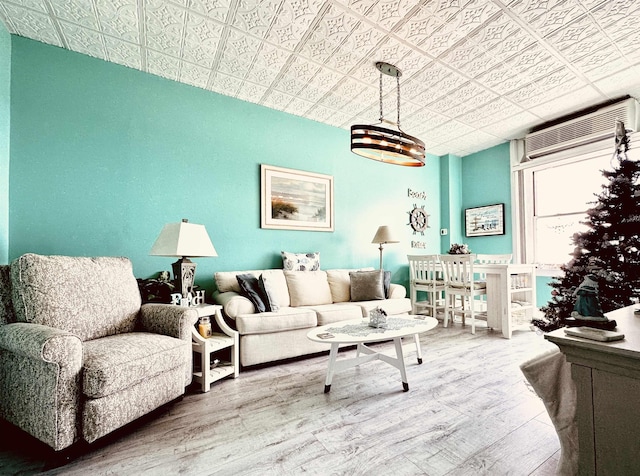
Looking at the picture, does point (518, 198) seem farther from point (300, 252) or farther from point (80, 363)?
point (80, 363)

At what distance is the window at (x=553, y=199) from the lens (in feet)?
13.9

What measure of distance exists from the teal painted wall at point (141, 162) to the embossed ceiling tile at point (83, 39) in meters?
0.09

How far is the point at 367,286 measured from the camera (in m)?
3.79

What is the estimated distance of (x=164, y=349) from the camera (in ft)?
6.23

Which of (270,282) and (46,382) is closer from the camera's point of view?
(46,382)

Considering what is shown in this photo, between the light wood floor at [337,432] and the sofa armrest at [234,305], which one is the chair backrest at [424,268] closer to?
the light wood floor at [337,432]

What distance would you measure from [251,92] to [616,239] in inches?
140

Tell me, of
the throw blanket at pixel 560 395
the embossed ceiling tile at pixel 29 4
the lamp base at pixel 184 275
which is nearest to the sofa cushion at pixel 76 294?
the lamp base at pixel 184 275

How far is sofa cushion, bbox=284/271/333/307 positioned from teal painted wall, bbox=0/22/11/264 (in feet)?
8.06

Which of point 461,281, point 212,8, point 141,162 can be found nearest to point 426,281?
point 461,281

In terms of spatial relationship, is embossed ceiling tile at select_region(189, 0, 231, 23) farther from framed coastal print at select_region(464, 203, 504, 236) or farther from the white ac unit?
framed coastal print at select_region(464, 203, 504, 236)

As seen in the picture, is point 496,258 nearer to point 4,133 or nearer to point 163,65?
point 163,65

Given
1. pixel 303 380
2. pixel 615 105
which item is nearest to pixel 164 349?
pixel 303 380

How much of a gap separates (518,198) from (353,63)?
12.0 ft
